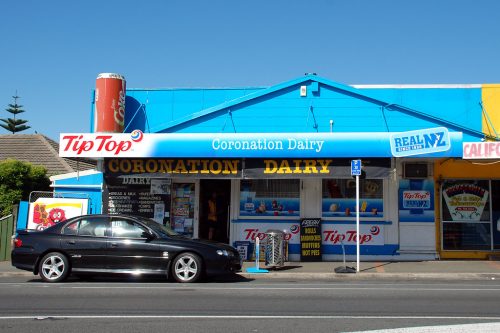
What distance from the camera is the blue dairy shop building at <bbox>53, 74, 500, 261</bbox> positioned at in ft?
48.3

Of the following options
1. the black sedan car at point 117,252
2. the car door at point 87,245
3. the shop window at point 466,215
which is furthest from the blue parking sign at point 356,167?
the car door at point 87,245

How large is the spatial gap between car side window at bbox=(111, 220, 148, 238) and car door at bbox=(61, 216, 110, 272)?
0.62ft

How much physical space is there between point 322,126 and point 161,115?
5.29 meters

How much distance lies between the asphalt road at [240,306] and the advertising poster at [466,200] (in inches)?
187

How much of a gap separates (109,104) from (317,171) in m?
7.00

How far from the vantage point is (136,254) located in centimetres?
1160

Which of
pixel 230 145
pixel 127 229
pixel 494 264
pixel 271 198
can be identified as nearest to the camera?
pixel 127 229

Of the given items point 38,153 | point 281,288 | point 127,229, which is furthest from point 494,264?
point 38,153

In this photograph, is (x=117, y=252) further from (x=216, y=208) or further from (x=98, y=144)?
(x=216, y=208)

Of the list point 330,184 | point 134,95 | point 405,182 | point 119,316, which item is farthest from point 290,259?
point 119,316

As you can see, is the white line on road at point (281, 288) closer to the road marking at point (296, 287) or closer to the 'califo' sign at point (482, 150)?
the road marking at point (296, 287)

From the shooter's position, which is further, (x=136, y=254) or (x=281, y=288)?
(x=136, y=254)

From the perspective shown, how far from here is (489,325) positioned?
7.09 m

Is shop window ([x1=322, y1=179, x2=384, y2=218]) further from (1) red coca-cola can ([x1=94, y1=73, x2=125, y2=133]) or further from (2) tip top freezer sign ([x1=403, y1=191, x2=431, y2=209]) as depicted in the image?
(1) red coca-cola can ([x1=94, y1=73, x2=125, y2=133])
